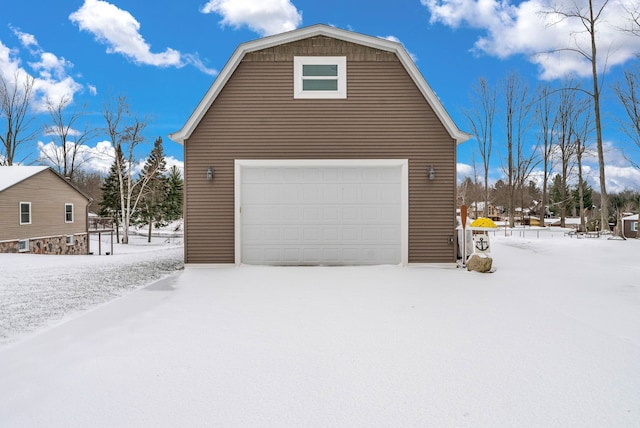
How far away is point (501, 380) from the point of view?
295cm

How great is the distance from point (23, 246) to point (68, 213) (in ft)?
14.7

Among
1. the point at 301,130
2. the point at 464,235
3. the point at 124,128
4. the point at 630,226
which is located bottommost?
the point at 630,226

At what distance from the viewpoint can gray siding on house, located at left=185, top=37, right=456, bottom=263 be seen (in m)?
8.59

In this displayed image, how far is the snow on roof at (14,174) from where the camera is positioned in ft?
62.7

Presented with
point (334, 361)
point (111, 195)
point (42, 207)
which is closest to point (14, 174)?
point (42, 207)

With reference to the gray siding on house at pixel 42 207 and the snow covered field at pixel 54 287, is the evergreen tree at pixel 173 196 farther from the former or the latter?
the snow covered field at pixel 54 287

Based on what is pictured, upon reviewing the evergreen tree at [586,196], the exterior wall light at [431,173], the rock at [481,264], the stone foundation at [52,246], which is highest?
the evergreen tree at [586,196]

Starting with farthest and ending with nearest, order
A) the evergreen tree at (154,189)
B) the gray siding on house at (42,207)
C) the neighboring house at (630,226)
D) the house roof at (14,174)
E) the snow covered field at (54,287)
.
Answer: the evergreen tree at (154,189)
the neighboring house at (630,226)
the house roof at (14,174)
the gray siding on house at (42,207)
the snow covered field at (54,287)

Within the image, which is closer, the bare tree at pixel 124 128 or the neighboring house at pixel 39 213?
the neighboring house at pixel 39 213

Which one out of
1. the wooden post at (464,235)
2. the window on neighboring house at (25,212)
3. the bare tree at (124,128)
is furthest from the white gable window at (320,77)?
the bare tree at (124,128)

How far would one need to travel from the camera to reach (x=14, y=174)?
2030cm

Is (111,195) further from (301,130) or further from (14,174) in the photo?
(301,130)

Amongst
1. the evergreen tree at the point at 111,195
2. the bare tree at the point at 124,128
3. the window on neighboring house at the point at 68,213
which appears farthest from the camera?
the evergreen tree at the point at 111,195

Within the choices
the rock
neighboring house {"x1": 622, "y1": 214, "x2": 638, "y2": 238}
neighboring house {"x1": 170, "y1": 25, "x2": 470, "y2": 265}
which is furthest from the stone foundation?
neighboring house {"x1": 622, "y1": 214, "x2": 638, "y2": 238}
